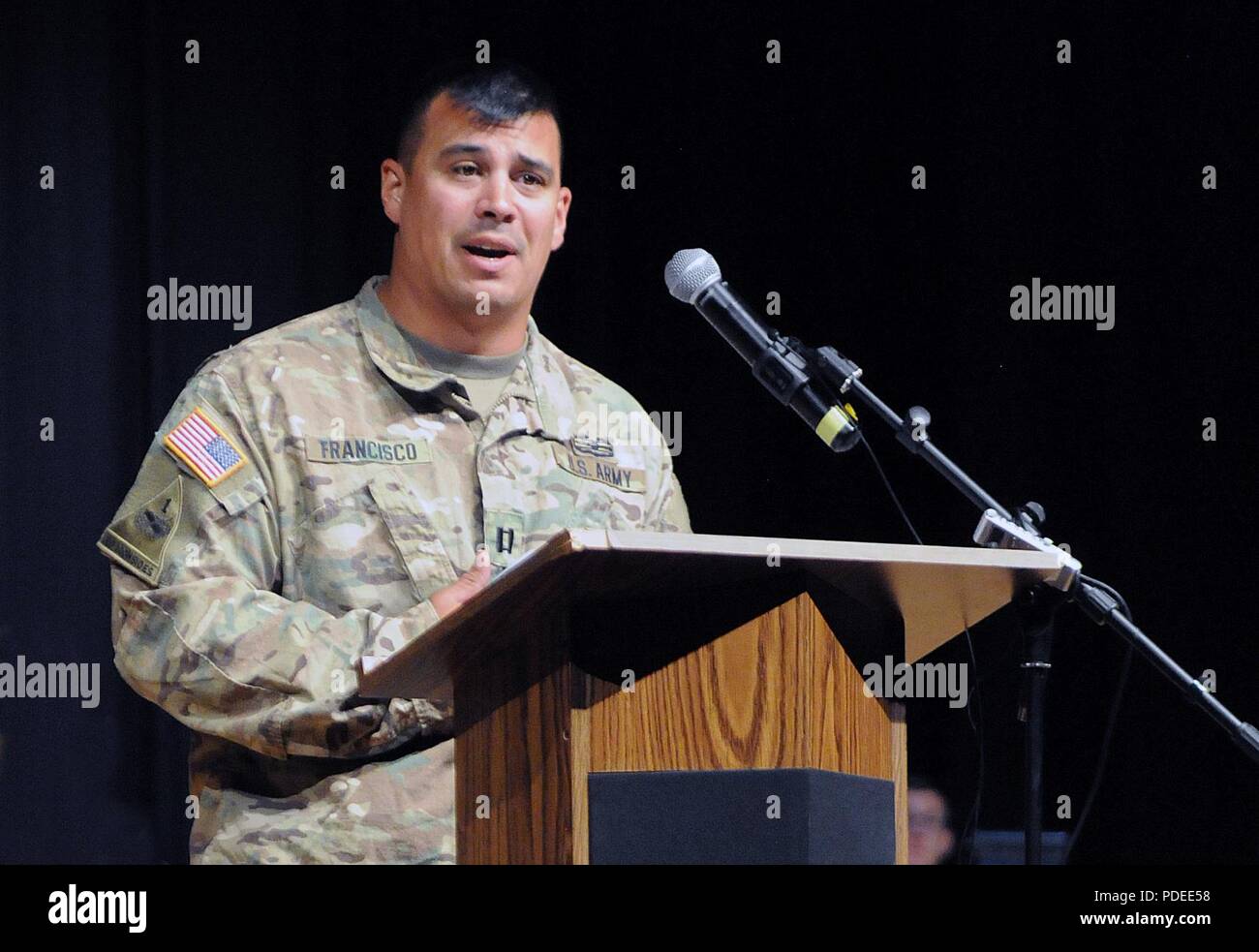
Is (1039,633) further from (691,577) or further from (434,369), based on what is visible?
(434,369)

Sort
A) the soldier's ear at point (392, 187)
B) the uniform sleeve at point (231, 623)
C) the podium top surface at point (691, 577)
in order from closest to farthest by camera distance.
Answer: the podium top surface at point (691, 577)
the uniform sleeve at point (231, 623)
the soldier's ear at point (392, 187)

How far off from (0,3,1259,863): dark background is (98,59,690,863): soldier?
0.51 metres

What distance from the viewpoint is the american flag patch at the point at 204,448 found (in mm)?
2295

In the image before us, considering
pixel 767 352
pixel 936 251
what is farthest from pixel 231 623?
pixel 936 251

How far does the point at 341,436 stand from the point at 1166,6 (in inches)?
78.2

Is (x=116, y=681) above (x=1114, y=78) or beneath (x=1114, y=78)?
beneath

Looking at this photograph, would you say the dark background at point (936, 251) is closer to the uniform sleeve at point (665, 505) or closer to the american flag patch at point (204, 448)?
the uniform sleeve at point (665, 505)

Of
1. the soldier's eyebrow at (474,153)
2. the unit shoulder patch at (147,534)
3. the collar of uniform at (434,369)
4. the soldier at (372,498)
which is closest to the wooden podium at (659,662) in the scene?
the soldier at (372,498)

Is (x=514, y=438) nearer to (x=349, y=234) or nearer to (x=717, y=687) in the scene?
(x=349, y=234)

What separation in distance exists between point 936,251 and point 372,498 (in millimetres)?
→ 1524

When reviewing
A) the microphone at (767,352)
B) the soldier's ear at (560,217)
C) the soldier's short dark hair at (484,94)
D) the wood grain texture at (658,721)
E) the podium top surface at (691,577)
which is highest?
the soldier's short dark hair at (484,94)

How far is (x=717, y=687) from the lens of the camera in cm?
146
